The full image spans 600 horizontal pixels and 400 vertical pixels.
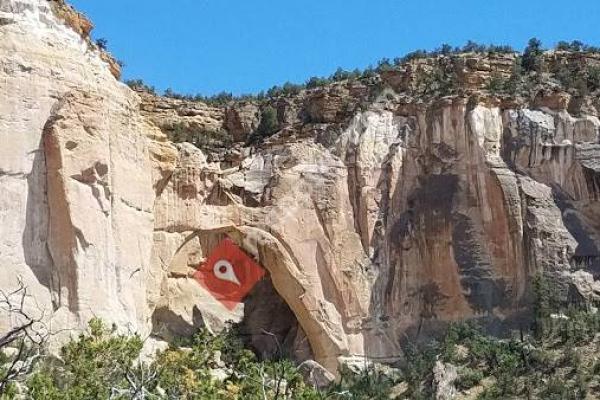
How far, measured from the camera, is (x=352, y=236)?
123 feet

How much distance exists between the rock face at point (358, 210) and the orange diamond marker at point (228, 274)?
432 millimetres

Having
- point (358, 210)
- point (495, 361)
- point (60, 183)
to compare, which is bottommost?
point (495, 361)

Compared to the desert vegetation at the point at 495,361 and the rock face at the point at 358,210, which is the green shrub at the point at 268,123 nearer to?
the rock face at the point at 358,210

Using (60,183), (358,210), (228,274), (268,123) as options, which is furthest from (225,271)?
(60,183)

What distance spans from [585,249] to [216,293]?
12.3 meters

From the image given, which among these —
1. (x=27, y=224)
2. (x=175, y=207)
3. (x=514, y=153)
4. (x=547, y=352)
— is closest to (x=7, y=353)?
(x=27, y=224)

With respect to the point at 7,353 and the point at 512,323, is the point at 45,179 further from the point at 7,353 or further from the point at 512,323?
the point at 512,323

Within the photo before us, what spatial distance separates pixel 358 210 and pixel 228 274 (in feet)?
16.1

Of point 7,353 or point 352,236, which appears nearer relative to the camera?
point 7,353

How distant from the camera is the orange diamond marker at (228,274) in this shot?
38.4 meters

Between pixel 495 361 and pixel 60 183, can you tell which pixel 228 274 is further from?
pixel 60 183

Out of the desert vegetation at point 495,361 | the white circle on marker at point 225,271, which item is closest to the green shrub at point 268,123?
the white circle on marker at point 225,271

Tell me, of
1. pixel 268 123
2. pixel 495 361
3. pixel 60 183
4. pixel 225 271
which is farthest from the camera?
pixel 268 123

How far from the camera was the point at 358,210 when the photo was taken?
38.2 m
